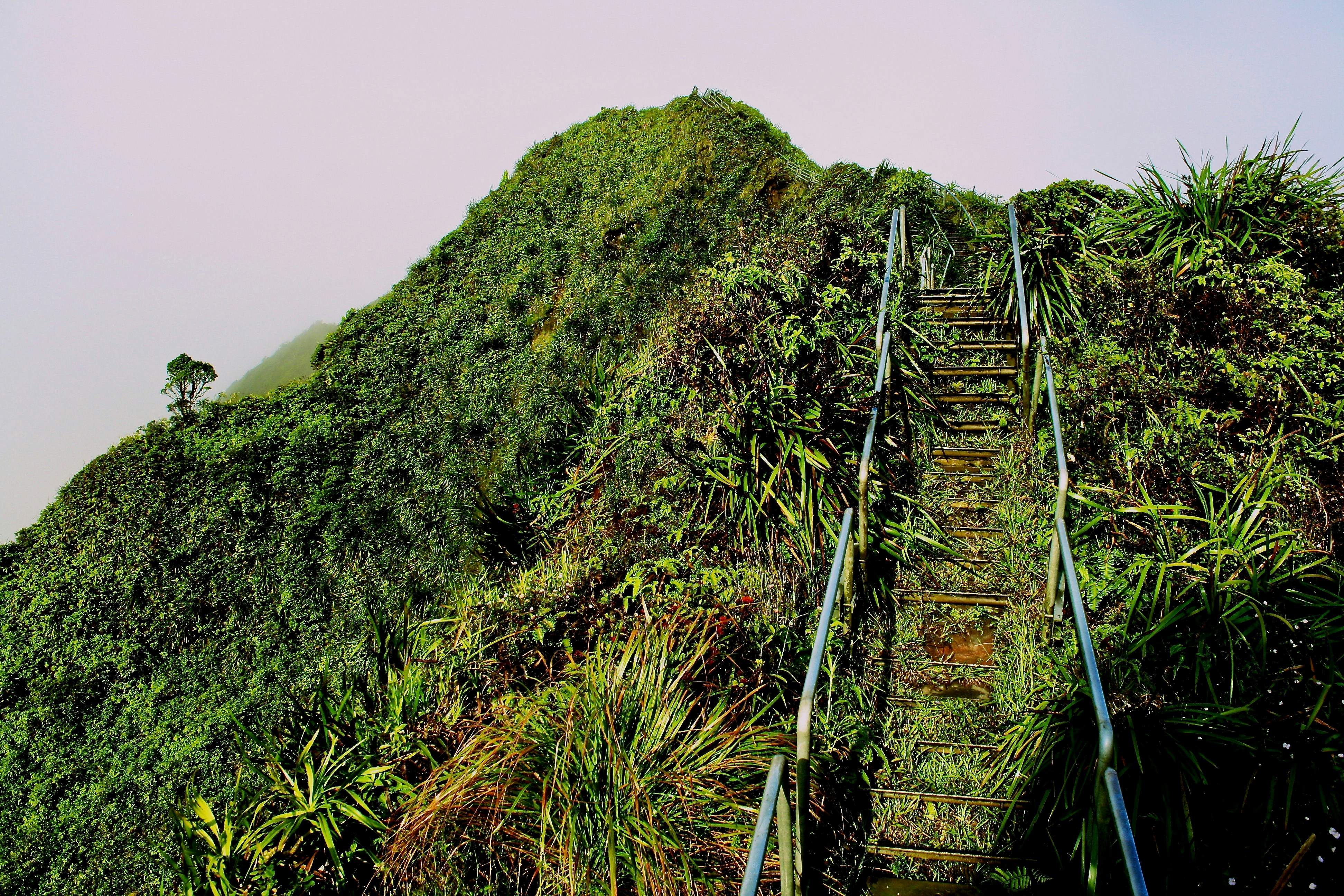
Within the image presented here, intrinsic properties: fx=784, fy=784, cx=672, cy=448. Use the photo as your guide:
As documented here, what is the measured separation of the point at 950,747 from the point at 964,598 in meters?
0.89

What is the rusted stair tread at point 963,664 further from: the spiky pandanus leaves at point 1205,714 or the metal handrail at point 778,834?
the metal handrail at point 778,834

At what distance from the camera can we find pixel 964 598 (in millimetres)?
4090

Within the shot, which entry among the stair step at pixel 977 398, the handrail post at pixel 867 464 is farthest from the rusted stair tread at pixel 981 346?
the handrail post at pixel 867 464

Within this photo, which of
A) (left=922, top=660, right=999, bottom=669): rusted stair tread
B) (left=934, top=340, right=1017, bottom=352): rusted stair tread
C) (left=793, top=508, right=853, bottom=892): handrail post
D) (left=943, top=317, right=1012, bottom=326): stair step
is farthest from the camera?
(left=943, top=317, right=1012, bottom=326): stair step

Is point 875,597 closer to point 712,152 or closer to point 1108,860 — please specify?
point 1108,860

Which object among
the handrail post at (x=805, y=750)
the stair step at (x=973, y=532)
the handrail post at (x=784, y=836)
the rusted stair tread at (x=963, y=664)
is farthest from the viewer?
the stair step at (x=973, y=532)

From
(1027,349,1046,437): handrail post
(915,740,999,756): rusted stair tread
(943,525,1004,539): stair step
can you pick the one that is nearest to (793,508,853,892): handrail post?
(915,740,999,756): rusted stair tread

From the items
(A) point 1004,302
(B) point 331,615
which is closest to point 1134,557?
(A) point 1004,302

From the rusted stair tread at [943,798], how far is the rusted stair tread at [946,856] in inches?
8.1

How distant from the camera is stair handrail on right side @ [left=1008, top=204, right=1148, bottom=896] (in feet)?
6.15

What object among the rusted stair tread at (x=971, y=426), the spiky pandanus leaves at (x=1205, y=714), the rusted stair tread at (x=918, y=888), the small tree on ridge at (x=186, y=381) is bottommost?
the spiky pandanus leaves at (x=1205, y=714)

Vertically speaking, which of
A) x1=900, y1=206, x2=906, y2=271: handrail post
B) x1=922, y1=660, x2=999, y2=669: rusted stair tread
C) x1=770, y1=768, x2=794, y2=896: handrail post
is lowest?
x1=922, y1=660, x2=999, y2=669: rusted stair tread

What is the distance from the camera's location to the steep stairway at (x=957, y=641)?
3109 millimetres

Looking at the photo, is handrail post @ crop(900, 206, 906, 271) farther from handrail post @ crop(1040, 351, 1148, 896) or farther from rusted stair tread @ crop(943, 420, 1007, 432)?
Answer: handrail post @ crop(1040, 351, 1148, 896)
